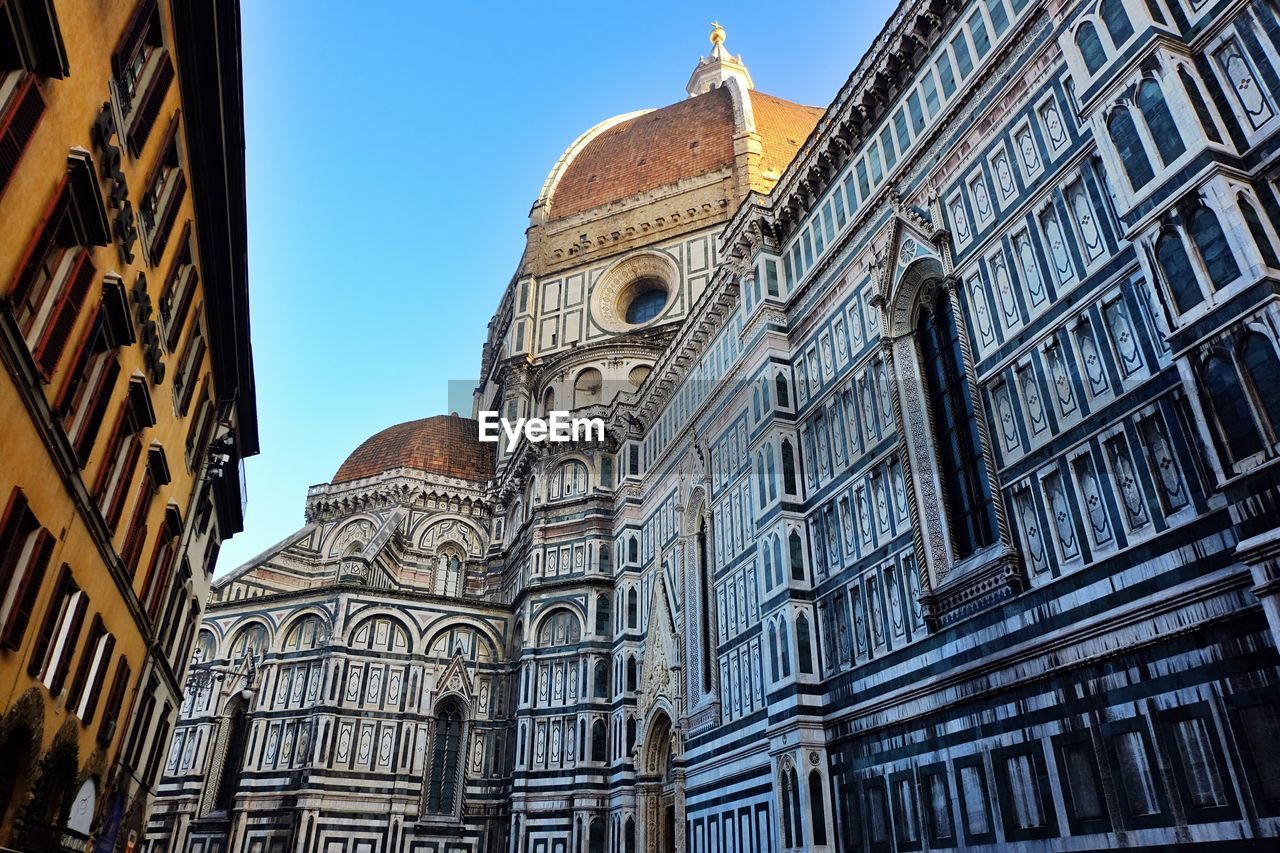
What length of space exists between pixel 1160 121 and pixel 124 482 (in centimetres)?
1315

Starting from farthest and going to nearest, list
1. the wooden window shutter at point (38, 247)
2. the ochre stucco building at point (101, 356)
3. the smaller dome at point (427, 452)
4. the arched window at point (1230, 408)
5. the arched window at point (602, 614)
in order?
the smaller dome at point (427, 452) → the arched window at point (602, 614) → the arched window at point (1230, 408) → the ochre stucco building at point (101, 356) → the wooden window shutter at point (38, 247)

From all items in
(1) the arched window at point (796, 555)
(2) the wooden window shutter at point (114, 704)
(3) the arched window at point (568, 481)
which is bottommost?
(2) the wooden window shutter at point (114, 704)

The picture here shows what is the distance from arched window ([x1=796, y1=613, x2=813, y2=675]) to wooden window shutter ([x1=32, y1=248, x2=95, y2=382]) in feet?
38.5

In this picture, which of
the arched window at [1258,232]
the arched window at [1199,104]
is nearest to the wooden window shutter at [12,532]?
the arched window at [1258,232]

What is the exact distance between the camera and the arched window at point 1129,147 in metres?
10.2

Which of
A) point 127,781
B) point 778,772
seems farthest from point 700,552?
point 127,781

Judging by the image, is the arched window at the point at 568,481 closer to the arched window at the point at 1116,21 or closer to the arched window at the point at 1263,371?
the arched window at the point at 1116,21

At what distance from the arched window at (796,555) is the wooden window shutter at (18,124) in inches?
507

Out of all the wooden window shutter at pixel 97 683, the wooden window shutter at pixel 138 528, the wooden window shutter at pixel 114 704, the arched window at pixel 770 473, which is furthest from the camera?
the arched window at pixel 770 473

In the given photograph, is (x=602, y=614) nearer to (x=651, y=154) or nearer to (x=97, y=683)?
(x=97, y=683)

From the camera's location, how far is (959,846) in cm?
1140

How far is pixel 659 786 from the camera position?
22.5m

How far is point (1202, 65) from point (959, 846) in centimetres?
975

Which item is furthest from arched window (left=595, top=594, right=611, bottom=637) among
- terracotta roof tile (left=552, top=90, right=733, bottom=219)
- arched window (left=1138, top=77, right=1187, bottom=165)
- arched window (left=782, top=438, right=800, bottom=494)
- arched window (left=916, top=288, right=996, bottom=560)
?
arched window (left=1138, top=77, right=1187, bottom=165)
